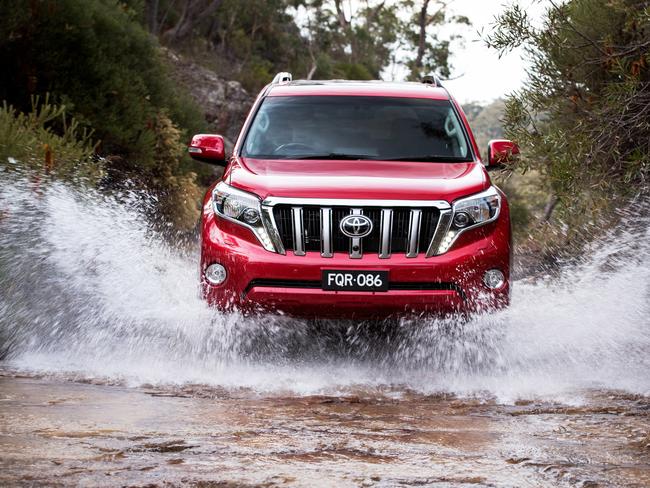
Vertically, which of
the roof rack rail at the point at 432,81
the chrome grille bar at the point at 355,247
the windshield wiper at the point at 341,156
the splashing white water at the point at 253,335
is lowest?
the splashing white water at the point at 253,335

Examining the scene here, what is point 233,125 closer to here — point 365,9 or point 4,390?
point 4,390

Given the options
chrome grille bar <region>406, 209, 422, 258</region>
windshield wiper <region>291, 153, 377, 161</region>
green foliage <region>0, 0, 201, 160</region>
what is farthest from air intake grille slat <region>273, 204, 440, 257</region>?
green foliage <region>0, 0, 201, 160</region>

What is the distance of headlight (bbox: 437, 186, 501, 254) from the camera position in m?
5.55

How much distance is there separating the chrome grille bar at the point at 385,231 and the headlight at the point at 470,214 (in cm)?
30

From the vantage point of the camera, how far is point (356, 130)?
685 centimetres

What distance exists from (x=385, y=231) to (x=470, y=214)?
1.74 feet

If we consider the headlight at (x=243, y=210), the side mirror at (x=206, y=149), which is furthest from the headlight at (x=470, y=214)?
the side mirror at (x=206, y=149)

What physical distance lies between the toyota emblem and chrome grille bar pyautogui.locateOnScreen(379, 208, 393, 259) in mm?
72

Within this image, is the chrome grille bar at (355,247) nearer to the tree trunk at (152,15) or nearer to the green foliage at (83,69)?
the green foliage at (83,69)

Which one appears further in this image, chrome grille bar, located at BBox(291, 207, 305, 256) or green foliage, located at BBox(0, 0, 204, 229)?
green foliage, located at BBox(0, 0, 204, 229)

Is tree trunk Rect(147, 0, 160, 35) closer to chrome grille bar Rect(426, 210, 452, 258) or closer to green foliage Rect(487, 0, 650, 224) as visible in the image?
green foliage Rect(487, 0, 650, 224)

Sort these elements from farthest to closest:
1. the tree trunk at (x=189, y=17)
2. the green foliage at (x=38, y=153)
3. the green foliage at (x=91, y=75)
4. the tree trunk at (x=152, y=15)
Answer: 1. the tree trunk at (x=189, y=17)
2. the tree trunk at (x=152, y=15)
3. the green foliage at (x=91, y=75)
4. the green foliage at (x=38, y=153)

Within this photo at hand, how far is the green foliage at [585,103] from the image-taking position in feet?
25.3

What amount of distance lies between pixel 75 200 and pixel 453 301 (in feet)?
11.4
